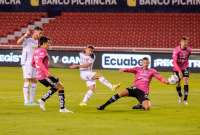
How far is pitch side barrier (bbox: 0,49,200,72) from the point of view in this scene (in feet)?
121

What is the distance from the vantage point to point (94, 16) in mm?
46281

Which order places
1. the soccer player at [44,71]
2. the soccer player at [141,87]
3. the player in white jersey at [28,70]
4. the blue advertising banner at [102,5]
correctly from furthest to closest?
the blue advertising banner at [102,5] < the player in white jersey at [28,70] < the soccer player at [141,87] < the soccer player at [44,71]

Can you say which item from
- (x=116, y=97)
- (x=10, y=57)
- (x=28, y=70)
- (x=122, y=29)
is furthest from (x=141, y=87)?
(x=122, y=29)

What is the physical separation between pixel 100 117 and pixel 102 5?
2944cm

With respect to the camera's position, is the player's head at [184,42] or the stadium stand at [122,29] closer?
the player's head at [184,42]

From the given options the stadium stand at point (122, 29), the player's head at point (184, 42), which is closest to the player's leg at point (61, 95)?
the player's head at point (184, 42)

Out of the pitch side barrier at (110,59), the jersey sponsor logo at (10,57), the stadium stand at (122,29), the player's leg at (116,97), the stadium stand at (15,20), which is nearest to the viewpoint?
the player's leg at (116,97)

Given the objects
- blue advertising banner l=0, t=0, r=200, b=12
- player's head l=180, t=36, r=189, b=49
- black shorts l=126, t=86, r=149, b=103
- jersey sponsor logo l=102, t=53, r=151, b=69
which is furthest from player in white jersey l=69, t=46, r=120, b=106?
blue advertising banner l=0, t=0, r=200, b=12

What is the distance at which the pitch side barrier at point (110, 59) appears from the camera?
121 ft

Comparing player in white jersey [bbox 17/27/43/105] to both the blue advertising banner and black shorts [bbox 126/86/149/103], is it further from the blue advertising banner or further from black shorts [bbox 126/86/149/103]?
the blue advertising banner

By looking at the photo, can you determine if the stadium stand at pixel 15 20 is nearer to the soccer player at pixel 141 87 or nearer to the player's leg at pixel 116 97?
the soccer player at pixel 141 87

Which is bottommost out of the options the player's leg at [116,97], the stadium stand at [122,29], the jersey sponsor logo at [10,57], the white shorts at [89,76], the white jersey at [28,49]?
the jersey sponsor logo at [10,57]

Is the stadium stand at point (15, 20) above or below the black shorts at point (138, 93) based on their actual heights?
below

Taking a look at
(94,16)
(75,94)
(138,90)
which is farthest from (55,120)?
(94,16)
